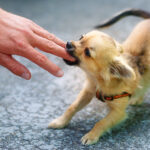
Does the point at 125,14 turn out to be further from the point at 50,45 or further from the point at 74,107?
the point at 50,45

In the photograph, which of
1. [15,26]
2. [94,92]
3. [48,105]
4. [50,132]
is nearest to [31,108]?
[48,105]

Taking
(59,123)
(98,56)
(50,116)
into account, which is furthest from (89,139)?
(98,56)

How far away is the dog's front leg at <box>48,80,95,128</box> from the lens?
228 centimetres

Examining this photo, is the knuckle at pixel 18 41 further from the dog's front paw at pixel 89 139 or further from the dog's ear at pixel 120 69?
the dog's front paw at pixel 89 139

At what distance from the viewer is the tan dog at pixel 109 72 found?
2023mm

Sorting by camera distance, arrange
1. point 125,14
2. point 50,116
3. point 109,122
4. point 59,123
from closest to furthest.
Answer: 1. point 109,122
2. point 59,123
3. point 50,116
4. point 125,14

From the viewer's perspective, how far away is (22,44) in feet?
5.78

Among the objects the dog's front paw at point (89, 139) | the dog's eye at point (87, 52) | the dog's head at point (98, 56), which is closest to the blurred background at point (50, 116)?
the dog's front paw at point (89, 139)

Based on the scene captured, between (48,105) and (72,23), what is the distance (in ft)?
10.2

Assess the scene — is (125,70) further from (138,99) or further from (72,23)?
(72,23)

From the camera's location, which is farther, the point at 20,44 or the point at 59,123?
the point at 59,123

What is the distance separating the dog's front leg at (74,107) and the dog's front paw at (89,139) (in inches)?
10.6

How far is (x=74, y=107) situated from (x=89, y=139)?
14.2 inches

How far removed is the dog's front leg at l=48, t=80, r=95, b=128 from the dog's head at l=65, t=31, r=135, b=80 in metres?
0.31
